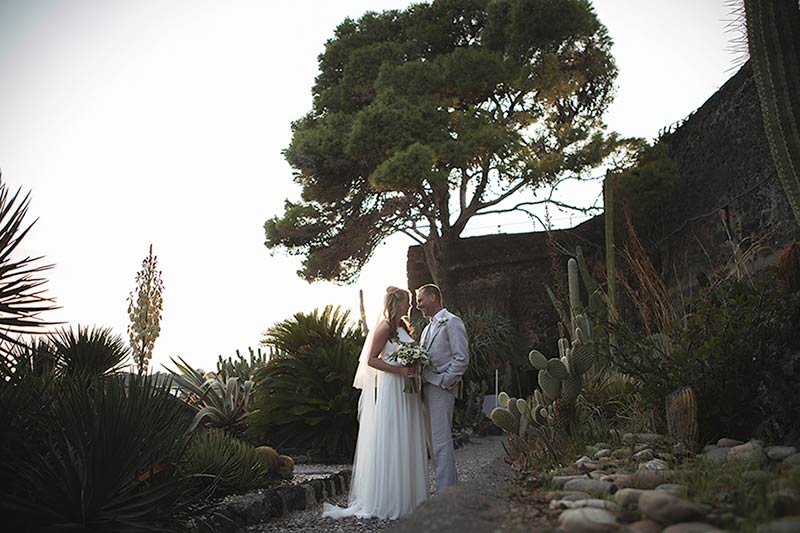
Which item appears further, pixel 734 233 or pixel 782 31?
pixel 734 233

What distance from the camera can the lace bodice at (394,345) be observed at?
16.9 ft

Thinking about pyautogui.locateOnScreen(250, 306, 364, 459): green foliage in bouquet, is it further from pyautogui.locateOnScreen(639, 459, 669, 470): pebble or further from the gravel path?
pyautogui.locateOnScreen(639, 459, 669, 470): pebble

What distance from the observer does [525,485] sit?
322cm

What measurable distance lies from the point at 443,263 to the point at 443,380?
10970 mm

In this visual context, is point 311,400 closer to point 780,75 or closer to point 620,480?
point 620,480

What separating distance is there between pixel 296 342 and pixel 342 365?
71 centimetres

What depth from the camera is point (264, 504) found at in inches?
186

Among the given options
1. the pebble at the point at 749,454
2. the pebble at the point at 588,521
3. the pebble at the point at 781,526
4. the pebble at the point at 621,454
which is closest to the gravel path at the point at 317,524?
the pebble at the point at 621,454

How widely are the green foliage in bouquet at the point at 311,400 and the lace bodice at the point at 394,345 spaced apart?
2176 mm

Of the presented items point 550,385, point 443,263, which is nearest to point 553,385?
point 550,385

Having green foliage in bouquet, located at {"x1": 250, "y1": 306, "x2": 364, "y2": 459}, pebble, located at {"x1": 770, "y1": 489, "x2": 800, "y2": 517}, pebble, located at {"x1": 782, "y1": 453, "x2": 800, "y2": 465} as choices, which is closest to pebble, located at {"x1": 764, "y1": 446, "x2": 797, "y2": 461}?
pebble, located at {"x1": 782, "y1": 453, "x2": 800, "y2": 465}

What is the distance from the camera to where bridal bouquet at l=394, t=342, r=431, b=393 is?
197 inches

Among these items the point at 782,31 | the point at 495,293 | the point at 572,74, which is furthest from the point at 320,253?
the point at 782,31

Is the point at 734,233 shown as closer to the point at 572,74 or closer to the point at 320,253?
the point at 572,74
